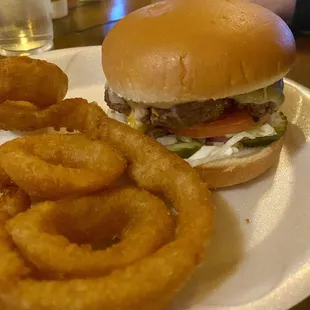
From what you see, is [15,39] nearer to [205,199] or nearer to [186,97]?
[186,97]

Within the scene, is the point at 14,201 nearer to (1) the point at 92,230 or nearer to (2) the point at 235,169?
(1) the point at 92,230

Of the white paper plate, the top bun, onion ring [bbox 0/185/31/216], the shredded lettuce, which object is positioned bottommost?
the white paper plate

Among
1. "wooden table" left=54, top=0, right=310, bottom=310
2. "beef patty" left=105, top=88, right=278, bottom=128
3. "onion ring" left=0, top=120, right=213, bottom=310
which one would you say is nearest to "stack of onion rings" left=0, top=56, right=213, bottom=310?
"onion ring" left=0, top=120, right=213, bottom=310

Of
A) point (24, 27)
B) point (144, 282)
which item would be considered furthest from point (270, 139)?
point (24, 27)

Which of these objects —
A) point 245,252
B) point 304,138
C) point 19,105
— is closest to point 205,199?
point 245,252

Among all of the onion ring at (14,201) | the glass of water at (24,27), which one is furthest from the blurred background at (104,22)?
the onion ring at (14,201)

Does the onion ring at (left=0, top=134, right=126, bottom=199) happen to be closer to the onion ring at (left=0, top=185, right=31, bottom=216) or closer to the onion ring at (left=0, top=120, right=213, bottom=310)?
the onion ring at (left=0, top=185, right=31, bottom=216)

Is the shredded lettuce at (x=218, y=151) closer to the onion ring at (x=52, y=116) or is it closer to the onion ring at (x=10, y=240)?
the onion ring at (x=52, y=116)
